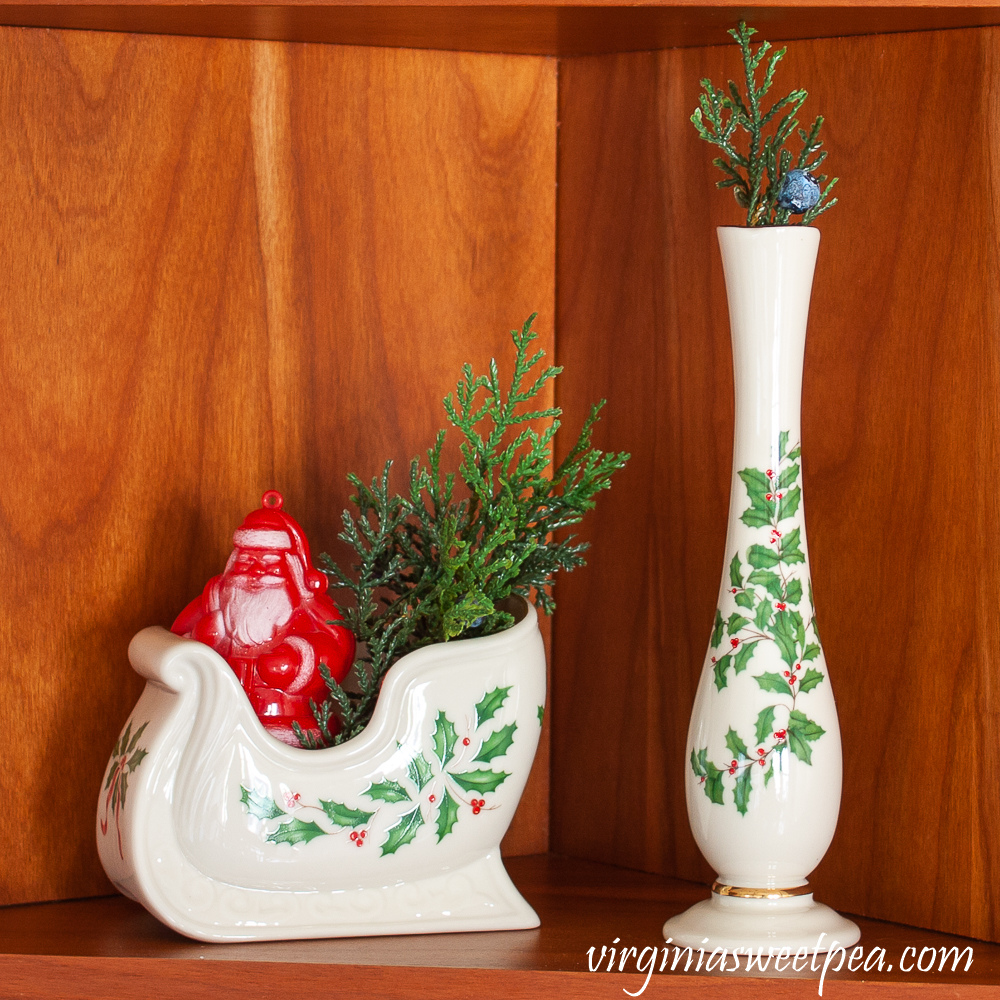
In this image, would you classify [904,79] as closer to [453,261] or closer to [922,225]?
[922,225]

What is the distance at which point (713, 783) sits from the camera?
61 cm

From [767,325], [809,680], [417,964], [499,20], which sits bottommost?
[417,964]

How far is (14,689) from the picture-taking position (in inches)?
26.9

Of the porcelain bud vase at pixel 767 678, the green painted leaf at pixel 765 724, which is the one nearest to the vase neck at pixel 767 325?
the porcelain bud vase at pixel 767 678

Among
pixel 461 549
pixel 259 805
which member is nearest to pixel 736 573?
pixel 461 549

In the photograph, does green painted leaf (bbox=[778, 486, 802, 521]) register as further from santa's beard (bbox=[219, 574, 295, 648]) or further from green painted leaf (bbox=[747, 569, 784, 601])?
santa's beard (bbox=[219, 574, 295, 648])

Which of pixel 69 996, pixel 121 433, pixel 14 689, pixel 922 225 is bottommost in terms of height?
pixel 69 996

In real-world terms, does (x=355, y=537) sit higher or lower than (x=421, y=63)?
lower

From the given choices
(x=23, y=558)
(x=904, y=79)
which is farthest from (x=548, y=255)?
(x=23, y=558)

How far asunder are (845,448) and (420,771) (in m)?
0.25

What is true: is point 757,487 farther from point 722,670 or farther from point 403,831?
point 403,831

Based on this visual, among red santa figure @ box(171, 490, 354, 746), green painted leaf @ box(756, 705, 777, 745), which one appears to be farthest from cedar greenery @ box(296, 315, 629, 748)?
green painted leaf @ box(756, 705, 777, 745)

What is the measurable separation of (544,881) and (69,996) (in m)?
0.25

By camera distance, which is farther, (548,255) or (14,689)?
(548,255)
